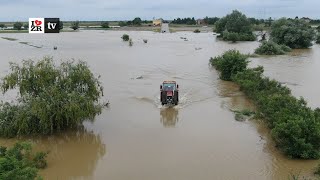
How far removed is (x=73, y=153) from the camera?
20891 mm

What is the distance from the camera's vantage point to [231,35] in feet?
289

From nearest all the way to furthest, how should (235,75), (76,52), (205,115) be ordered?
1. (205,115)
2. (235,75)
3. (76,52)

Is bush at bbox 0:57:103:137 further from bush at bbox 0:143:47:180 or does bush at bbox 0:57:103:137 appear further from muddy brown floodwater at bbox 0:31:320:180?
bush at bbox 0:143:47:180

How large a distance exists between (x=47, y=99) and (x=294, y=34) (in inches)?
2274

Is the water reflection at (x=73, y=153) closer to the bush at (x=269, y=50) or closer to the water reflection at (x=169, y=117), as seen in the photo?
the water reflection at (x=169, y=117)

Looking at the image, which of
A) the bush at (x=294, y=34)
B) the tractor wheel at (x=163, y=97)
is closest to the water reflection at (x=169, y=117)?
the tractor wheel at (x=163, y=97)

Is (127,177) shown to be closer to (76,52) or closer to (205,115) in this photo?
(205,115)

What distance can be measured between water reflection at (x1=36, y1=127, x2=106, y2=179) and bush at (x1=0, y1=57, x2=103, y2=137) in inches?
28.8

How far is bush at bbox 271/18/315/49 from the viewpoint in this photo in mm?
70562

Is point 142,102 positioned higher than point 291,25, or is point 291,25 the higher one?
point 291,25

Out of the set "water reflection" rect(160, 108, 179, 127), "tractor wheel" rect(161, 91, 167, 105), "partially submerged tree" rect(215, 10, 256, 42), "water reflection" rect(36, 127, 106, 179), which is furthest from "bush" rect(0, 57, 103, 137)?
"partially submerged tree" rect(215, 10, 256, 42)

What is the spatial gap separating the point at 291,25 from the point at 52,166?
208 feet

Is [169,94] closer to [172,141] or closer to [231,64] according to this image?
[172,141]

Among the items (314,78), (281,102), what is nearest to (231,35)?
(314,78)
